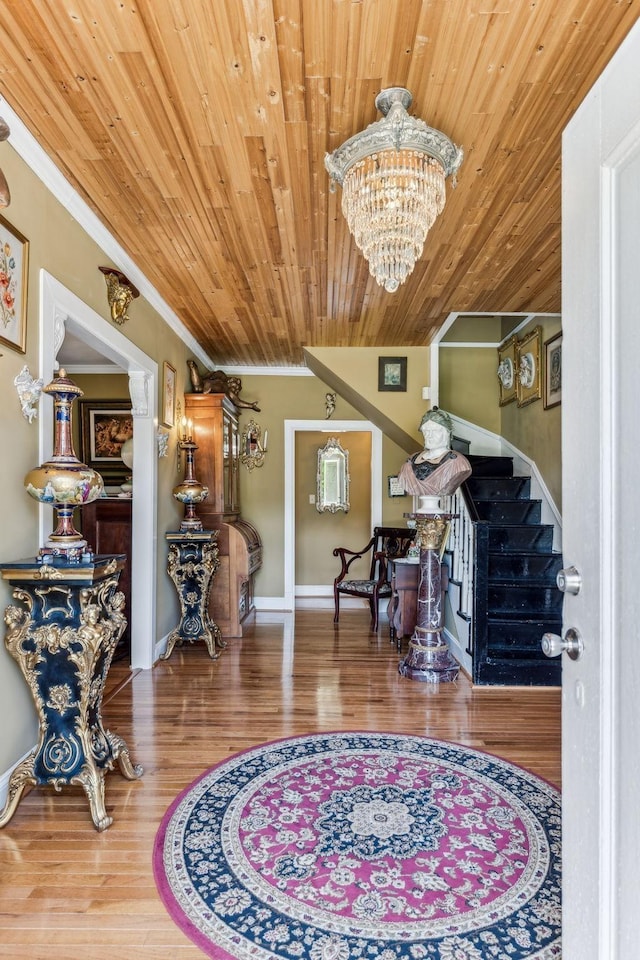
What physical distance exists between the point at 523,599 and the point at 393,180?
2863 millimetres

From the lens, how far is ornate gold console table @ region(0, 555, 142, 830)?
2.17 m

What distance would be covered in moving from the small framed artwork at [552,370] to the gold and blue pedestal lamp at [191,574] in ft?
9.51

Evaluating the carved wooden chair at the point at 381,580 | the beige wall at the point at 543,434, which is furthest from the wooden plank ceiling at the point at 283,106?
the carved wooden chair at the point at 381,580

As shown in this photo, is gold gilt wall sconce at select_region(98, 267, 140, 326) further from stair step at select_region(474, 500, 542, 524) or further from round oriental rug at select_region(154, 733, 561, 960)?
stair step at select_region(474, 500, 542, 524)

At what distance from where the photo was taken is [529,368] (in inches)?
199

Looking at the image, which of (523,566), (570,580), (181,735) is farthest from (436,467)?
(570,580)

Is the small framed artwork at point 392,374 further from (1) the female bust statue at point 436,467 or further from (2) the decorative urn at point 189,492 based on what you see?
(2) the decorative urn at point 189,492

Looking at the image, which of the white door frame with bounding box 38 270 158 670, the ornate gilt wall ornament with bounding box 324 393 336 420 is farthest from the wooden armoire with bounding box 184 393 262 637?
the ornate gilt wall ornament with bounding box 324 393 336 420

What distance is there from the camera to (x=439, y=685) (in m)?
3.77

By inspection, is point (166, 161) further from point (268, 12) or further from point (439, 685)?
point (439, 685)

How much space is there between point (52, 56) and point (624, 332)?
2.01 metres

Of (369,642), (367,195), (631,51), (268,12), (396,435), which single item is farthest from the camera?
(396,435)

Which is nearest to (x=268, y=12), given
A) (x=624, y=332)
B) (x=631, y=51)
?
(x=631, y=51)

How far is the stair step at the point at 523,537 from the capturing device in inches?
171
